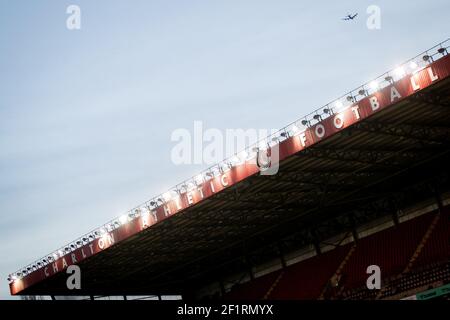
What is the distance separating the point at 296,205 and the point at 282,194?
3287 mm

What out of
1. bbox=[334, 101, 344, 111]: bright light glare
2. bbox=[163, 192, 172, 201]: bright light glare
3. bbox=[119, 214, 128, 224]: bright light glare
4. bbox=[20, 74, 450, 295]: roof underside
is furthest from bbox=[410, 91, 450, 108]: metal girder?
bbox=[119, 214, 128, 224]: bright light glare

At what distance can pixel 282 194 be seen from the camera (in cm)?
3909

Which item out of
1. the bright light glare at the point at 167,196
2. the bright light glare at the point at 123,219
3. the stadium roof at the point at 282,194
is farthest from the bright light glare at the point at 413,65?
the bright light glare at the point at 123,219

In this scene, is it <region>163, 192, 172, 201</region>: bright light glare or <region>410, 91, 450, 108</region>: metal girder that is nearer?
<region>410, 91, 450, 108</region>: metal girder

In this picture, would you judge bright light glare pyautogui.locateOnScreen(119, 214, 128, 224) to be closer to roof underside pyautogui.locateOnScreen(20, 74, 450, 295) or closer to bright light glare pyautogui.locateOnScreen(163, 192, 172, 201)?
roof underside pyautogui.locateOnScreen(20, 74, 450, 295)

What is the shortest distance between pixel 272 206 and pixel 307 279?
8.59 meters

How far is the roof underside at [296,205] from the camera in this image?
1225 inches

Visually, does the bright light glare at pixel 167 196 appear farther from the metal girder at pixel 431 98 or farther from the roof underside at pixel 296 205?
the metal girder at pixel 431 98

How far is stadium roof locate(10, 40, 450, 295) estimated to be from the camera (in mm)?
28406

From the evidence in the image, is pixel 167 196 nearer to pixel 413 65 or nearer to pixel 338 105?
pixel 338 105

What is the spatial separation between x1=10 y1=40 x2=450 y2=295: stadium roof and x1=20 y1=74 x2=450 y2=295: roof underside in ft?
0.28

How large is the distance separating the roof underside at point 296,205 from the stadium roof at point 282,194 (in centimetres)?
9
